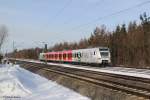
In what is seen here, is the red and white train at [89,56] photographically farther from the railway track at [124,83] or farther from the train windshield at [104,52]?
the railway track at [124,83]

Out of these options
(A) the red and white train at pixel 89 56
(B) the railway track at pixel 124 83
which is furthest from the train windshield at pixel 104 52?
(B) the railway track at pixel 124 83

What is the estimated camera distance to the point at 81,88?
21.5 meters

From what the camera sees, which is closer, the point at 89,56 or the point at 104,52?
the point at 104,52

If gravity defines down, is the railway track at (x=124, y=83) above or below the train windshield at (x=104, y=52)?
below

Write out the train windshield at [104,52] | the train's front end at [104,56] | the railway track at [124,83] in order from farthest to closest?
1. the train windshield at [104,52]
2. the train's front end at [104,56]
3. the railway track at [124,83]

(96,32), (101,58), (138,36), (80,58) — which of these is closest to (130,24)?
(96,32)

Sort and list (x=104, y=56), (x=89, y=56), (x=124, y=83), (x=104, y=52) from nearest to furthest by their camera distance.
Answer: (x=124, y=83) → (x=104, y=56) → (x=104, y=52) → (x=89, y=56)

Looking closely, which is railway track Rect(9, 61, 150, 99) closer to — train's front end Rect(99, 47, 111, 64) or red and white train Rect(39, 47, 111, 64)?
train's front end Rect(99, 47, 111, 64)

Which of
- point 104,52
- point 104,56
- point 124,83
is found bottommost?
point 124,83

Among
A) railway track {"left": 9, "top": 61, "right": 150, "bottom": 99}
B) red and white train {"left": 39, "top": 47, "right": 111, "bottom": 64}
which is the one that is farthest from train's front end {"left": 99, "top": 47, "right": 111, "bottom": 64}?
railway track {"left": 9, "top": 61, "right": 150, "bottom": 99}

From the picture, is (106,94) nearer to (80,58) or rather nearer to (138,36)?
(80,58)

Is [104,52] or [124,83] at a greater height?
[104,52]

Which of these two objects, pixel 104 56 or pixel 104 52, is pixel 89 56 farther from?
pixel 104 56

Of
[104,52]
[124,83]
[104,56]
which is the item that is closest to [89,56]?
[104,52]
